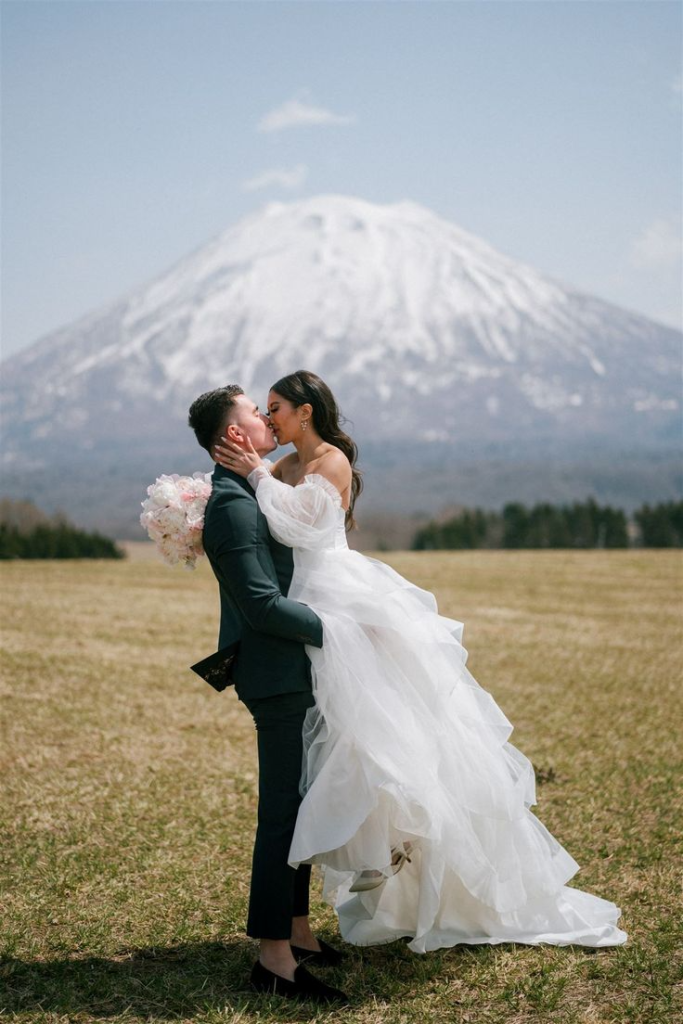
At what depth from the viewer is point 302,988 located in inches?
159

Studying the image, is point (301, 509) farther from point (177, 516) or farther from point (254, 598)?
point (177, 516)

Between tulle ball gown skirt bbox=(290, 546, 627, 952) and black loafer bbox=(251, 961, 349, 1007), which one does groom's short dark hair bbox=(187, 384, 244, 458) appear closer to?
tulle ball gown skirt bbox=(290, 546, 627, 952)

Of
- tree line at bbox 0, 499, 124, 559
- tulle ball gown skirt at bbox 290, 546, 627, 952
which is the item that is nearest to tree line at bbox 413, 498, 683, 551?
tree line at bbox 0, 499, 124, 559

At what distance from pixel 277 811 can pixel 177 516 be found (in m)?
1.22

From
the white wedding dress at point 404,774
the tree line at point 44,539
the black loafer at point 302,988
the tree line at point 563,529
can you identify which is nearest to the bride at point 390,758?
the white wedding dress at point 404,774

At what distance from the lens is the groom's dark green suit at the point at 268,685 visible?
4016 mm

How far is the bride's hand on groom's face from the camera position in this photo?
4.15 metres

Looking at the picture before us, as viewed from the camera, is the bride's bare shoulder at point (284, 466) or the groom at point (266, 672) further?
the bride's bare shoulder at point (284, 466)

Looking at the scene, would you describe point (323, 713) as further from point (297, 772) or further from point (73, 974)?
point (73, 974)

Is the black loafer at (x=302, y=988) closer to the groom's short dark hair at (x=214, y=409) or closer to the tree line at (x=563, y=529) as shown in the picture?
the groom's short dark hair at (x=214, y=409)

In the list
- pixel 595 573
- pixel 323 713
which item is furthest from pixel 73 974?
pixel 595 573

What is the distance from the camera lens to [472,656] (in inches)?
509

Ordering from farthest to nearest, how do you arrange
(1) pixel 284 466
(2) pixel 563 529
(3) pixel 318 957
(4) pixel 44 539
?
(2) pixel 563 529
(4) pixel 44 539
(1) pixel 284 466
(3) pixel 318 957

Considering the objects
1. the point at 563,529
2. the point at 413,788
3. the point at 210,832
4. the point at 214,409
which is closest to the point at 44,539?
the point at 563,529
